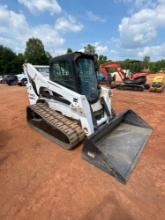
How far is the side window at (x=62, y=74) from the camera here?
4.18m

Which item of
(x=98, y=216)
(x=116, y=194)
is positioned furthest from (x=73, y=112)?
(x=98, y=216)

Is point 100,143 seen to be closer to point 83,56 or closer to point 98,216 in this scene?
point 98,216

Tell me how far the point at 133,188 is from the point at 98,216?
765mm

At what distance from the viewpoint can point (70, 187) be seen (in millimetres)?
2686

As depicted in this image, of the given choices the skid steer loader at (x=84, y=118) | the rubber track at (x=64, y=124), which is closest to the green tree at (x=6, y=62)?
the skid steer loader at (x=84, y=118)

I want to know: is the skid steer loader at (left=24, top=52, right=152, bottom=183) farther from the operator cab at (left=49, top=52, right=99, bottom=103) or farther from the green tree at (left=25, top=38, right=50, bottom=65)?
the green tree at (left=25, top=38, right=50, bottom=65)

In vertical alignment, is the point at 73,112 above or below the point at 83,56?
below

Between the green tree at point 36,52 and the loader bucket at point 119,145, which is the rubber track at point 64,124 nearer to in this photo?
the loader bucket at point 119,145

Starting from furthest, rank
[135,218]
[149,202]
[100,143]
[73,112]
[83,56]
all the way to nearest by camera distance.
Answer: [83,56] → [73,112] → [100,143] → [149,202] → [135,218]

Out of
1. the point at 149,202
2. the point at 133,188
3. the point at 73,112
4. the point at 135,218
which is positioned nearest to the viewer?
the point at 135,218

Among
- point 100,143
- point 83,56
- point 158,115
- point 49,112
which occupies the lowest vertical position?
point 158,115

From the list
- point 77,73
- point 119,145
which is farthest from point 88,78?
point 119,145

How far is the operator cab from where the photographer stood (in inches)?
162

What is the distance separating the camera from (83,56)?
437cm
